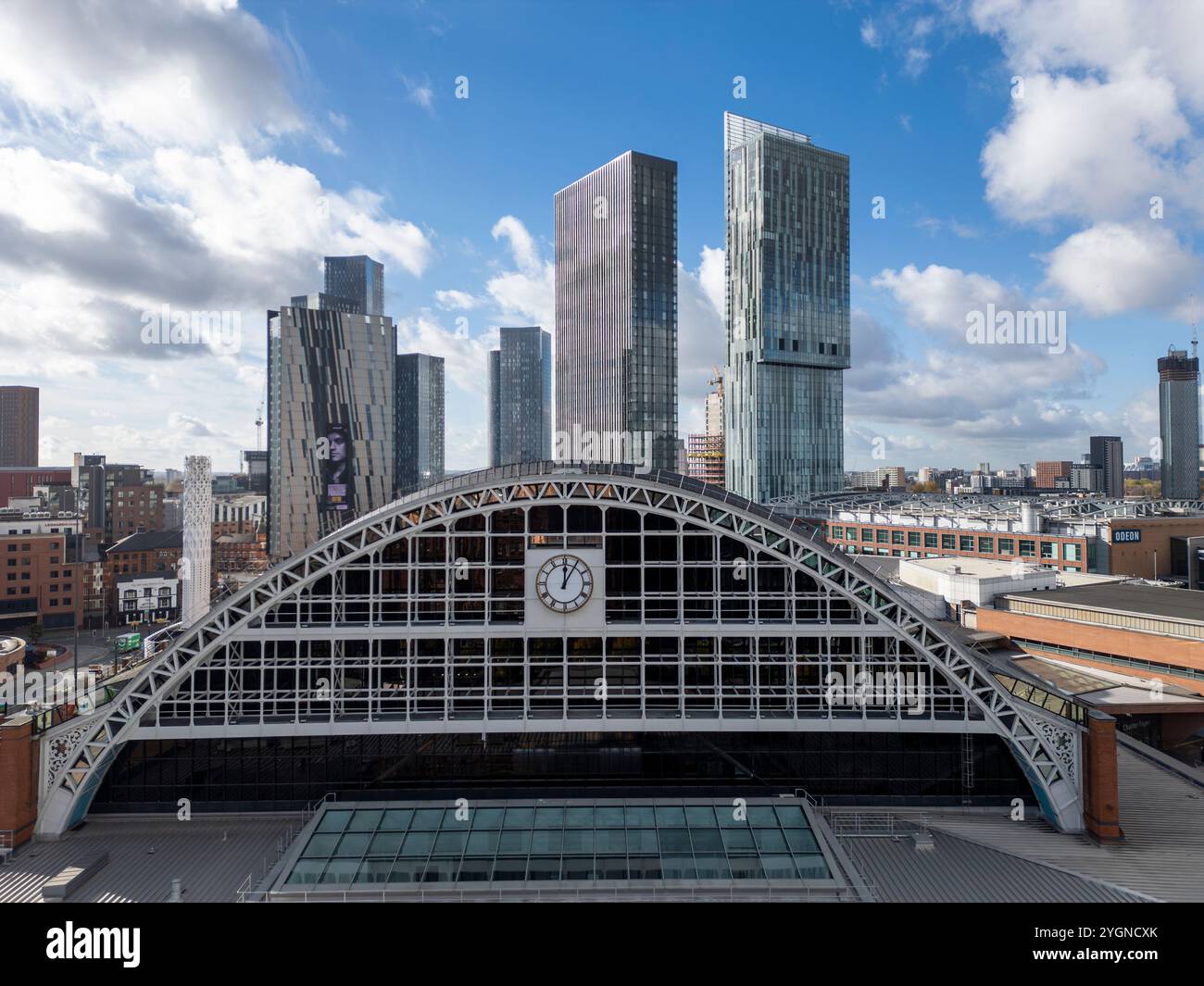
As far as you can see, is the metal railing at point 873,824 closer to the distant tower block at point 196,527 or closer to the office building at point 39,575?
the distant tower block at point 196,527

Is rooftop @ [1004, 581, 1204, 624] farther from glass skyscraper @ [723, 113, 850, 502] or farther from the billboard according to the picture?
the billboard

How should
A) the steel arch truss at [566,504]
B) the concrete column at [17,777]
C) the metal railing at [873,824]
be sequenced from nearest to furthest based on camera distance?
the concrete column at [17,777] < the metal railing at [873,824] < the steel arch truss at [566,504]

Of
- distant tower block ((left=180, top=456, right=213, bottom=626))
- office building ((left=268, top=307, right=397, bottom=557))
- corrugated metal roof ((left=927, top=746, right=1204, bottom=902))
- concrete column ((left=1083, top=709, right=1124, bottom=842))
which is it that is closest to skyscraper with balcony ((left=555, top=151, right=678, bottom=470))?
office building ((left=268, top=307, right=397, bottom=557))

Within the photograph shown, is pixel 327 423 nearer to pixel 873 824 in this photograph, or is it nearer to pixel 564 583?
pixel 564 583

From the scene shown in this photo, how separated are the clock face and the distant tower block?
81456mm

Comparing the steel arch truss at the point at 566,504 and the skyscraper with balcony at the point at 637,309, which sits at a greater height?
the skyscraper with balcony at the point at 637,309

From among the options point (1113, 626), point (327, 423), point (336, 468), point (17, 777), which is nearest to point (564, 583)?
point (17, 777)

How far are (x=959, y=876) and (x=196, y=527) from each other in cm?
9659

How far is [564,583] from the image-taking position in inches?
1135

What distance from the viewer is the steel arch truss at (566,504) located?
2644 centimetres

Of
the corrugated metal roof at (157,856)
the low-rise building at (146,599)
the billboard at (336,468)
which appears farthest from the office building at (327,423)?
the corrugated metal roof at (157,856)

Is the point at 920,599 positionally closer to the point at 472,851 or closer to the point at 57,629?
the point at 472,851

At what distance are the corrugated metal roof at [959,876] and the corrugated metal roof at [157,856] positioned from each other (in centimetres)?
2119
